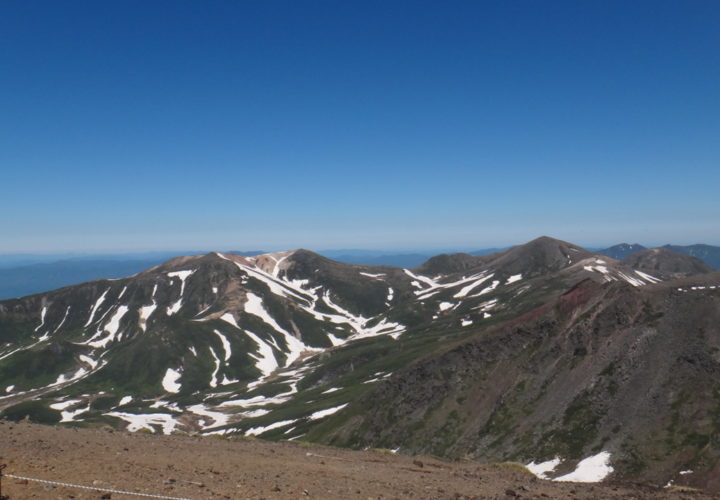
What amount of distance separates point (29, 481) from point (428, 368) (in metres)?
82.8

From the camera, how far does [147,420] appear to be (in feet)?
557

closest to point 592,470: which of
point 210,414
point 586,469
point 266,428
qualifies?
point 586,469

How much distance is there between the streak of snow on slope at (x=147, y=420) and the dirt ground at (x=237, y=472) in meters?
139

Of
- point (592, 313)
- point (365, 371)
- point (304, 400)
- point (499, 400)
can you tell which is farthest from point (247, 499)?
point (365, 371)

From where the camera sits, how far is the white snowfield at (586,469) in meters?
51.3

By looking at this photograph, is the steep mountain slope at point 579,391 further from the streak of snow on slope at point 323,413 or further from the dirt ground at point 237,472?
the dirt ground at point 237,472

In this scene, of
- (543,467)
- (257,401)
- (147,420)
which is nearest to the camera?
(543,467)

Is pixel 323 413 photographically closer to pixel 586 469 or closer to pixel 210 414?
pixel 210 414

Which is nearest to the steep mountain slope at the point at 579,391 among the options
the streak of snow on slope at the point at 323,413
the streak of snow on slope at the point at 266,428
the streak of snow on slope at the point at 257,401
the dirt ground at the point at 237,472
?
the streak of snow on slope at the point at 323,413

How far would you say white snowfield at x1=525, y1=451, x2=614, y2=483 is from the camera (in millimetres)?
51281

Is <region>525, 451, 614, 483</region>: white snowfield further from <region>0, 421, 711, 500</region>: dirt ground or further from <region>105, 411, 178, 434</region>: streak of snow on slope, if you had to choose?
<region>105, 411, 178, 434</region>: streak of snow on slope

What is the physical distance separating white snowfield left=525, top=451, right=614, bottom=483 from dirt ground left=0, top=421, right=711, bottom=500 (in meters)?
21.4

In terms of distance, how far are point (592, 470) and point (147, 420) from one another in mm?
Answer: 156321

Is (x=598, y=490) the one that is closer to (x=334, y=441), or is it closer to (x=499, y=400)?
(x=499, y=400)
